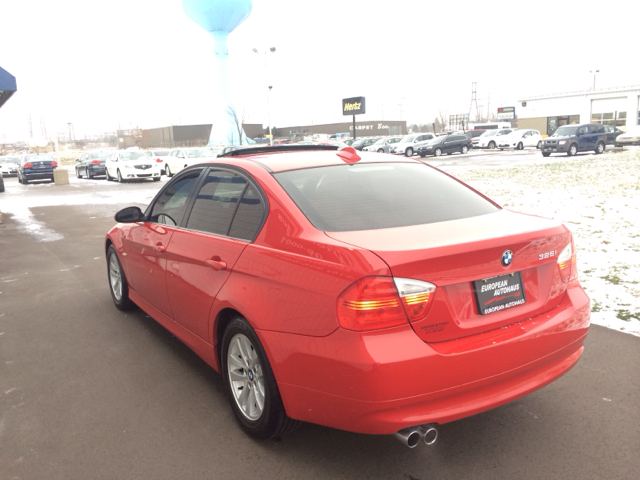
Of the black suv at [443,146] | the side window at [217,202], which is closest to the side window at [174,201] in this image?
the side window at [217,202]

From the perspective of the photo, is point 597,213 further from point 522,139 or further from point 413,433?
point 522,139

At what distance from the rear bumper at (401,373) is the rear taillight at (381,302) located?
0.05 meters

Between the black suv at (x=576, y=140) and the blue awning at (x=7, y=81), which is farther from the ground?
the blue awning at (x=7, y=81)

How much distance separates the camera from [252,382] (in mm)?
3209

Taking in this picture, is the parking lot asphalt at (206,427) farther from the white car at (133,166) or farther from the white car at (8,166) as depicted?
the white car at (8,166)

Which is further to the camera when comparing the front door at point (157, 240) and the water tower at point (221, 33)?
the water tower at point (221, 33)

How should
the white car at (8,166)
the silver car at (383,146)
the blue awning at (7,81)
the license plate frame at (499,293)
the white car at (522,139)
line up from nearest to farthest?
the license plate frame at (499,293), the blue awning at (7,81), the white car at (8,166), the white car at (522,139), the silver car at (383,146)

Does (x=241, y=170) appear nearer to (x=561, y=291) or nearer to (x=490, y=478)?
(x=561, y=291)

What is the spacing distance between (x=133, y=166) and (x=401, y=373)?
27.1 metres

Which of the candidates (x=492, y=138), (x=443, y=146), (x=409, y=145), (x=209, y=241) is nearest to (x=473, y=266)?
(x=209, y=241)

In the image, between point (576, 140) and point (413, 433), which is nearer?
point (413, 433)

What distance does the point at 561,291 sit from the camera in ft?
10.1

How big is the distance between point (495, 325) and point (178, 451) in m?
1.90

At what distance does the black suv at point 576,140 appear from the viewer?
2983 cm
